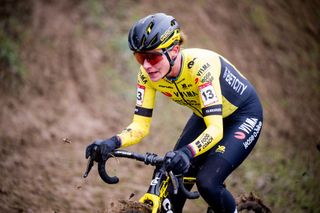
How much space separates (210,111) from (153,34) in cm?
113

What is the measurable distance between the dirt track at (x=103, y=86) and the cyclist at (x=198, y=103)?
10.6ft

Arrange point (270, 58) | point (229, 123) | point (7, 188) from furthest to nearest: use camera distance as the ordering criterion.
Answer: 1. point (270, 58)
2. point (7, 188)
3. point (229, 123)

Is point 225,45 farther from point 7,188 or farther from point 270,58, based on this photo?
point 7,188

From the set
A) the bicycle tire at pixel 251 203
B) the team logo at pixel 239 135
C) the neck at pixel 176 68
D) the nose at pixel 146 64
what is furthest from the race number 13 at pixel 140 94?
the bicycle tire at pixel 251 203

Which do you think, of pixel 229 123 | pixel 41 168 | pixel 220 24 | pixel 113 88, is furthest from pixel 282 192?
pixel 220 24

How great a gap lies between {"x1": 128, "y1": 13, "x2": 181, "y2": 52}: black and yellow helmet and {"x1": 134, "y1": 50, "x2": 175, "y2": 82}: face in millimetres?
91

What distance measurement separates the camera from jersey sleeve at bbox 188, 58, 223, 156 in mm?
4793

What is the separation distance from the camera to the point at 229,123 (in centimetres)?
570

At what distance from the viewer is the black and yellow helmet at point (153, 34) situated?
4.89 m

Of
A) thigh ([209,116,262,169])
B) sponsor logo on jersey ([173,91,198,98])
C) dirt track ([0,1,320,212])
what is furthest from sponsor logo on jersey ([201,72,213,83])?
dirt track ([0,1,320,212])

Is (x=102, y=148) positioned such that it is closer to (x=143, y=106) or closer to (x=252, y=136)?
(x=143, y=106)

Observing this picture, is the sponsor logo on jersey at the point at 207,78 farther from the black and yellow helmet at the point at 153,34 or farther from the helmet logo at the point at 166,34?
the helmet logo at the point at 166,34

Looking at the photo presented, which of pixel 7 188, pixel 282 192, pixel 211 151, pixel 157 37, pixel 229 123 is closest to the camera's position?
pixel 157 37

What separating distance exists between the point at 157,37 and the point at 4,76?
8.86m
